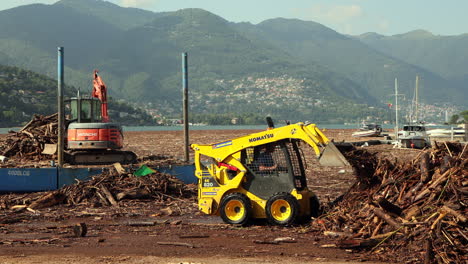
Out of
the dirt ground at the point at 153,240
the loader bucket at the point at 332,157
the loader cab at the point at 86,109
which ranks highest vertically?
the loader cab at the point at 86,109

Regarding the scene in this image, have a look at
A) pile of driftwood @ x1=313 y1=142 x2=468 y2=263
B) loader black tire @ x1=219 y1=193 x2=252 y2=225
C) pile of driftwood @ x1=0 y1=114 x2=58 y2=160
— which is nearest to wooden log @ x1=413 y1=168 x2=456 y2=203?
pile of driftwood @ x1=313 y1=142 x2=468 y2=263

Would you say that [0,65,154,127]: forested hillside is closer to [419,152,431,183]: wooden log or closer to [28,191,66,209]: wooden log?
[28,191,66,209]: wooden log

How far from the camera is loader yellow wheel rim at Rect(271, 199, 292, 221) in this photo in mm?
15248

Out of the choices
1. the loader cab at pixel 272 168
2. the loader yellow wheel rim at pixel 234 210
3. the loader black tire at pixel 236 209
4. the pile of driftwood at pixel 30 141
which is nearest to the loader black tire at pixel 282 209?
the loader cab at pixel 272 168

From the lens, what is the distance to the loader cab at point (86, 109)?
2527 centimetres

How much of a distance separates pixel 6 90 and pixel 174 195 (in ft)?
557

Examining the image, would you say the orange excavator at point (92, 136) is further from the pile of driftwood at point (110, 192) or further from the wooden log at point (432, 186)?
the wooden log at point (432, 186)

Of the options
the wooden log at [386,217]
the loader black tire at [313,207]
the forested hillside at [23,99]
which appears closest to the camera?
the wooden log at [386,217]

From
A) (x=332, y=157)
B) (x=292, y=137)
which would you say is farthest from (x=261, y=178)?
(x=332, y=157)

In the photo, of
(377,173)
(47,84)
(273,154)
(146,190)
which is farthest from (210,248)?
(47,84)

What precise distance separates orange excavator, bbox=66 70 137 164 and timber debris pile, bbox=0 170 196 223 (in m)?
3.36

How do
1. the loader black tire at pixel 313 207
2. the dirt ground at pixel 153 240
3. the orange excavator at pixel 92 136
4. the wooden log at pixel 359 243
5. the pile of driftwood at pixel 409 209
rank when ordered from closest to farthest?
1. the pile of driftwood at pixel 409 209
2. the dirt ground at pixel 153 240
3. the wooden log at pixel 359 243
4. the loader black tire at pixel 313 207
5. the orange excavator at pixel 92 136

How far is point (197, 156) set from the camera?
53.5 ft

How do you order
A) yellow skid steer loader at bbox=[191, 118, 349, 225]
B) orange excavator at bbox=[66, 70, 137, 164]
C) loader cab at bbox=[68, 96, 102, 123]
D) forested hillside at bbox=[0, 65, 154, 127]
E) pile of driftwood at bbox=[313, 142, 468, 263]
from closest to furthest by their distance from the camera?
pile of driftwood at bbox=[313, 142, 468, 263] < yellow skid steer loader at bbox=[191, 118, 349, 225] < orange excavator at bbox=[66, 70, 137, 164] < loader cab at bbox=[68, 96, 102, 123] < forested hillside at bbox=[0, 65, 154, 127]
